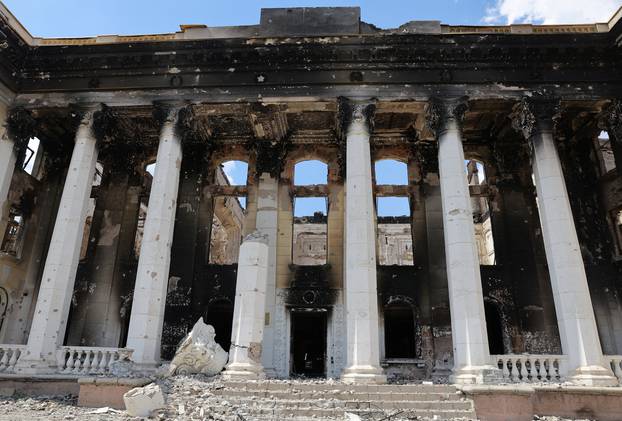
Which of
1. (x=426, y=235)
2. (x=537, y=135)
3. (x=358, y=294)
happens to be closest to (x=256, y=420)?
(x=358, y=294)

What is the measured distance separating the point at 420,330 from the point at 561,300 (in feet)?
16.8

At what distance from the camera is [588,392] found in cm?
1062

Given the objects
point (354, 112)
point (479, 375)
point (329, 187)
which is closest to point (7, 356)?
point (329, 187)

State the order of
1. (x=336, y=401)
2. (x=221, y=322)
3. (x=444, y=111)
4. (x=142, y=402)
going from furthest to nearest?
(x=221, y=322) → (x=444, y=111) → (x=336, y=401) → (x=142, y=402)

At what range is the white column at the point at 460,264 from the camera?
39.2 ft

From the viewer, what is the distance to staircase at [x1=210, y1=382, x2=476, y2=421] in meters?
9.53

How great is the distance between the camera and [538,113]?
14.6 metres

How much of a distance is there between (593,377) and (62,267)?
14.8 meters

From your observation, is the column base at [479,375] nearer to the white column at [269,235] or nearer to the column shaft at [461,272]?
the column shaft at [461,272]

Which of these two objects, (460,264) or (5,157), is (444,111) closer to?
(460,264)

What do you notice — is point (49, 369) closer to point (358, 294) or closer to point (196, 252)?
point (196, 252)

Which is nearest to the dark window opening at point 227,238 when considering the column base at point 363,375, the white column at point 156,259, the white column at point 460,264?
the white column at point 156,259

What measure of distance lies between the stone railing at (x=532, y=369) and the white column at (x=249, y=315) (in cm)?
620

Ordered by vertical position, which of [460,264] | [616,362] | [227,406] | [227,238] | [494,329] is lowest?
[227,406]
